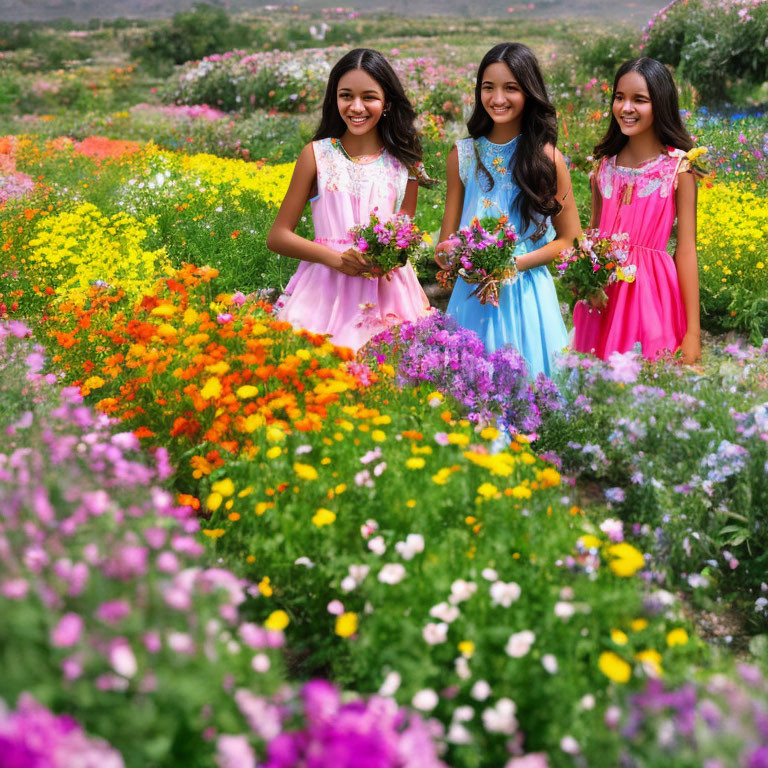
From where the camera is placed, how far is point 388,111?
3938mm

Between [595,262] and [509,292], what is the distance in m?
0.44

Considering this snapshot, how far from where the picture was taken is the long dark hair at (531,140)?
366 centimetres

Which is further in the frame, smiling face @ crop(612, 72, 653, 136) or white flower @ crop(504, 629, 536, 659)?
smiling face @ crop(612, 72, 653, 136)

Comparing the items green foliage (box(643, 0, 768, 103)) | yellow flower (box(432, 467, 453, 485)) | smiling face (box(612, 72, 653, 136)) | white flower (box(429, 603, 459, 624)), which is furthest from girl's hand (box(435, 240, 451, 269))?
green foliage (box(643, 0, 768, 103))

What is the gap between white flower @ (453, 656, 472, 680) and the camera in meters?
1.92

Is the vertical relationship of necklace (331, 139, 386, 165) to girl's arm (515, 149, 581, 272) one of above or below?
above

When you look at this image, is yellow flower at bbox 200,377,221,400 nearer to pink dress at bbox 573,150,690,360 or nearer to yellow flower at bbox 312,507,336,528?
yellow flower at bbox 312,507,336,528

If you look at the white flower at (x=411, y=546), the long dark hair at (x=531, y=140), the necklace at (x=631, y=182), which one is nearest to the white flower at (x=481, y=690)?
the white flower at (x=411, y=546)

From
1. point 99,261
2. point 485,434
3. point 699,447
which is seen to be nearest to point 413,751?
point 485,434

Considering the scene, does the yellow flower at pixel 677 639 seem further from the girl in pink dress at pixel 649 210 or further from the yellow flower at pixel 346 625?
the girl in pink dress at pixel 649 210

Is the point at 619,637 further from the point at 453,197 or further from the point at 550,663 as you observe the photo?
the point at 453,197

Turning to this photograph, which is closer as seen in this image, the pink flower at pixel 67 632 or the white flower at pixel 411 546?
the pink flower at pixel 67 632

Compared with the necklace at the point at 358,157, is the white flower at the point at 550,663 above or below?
below

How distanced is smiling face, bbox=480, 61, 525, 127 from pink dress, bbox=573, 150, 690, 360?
78cm
